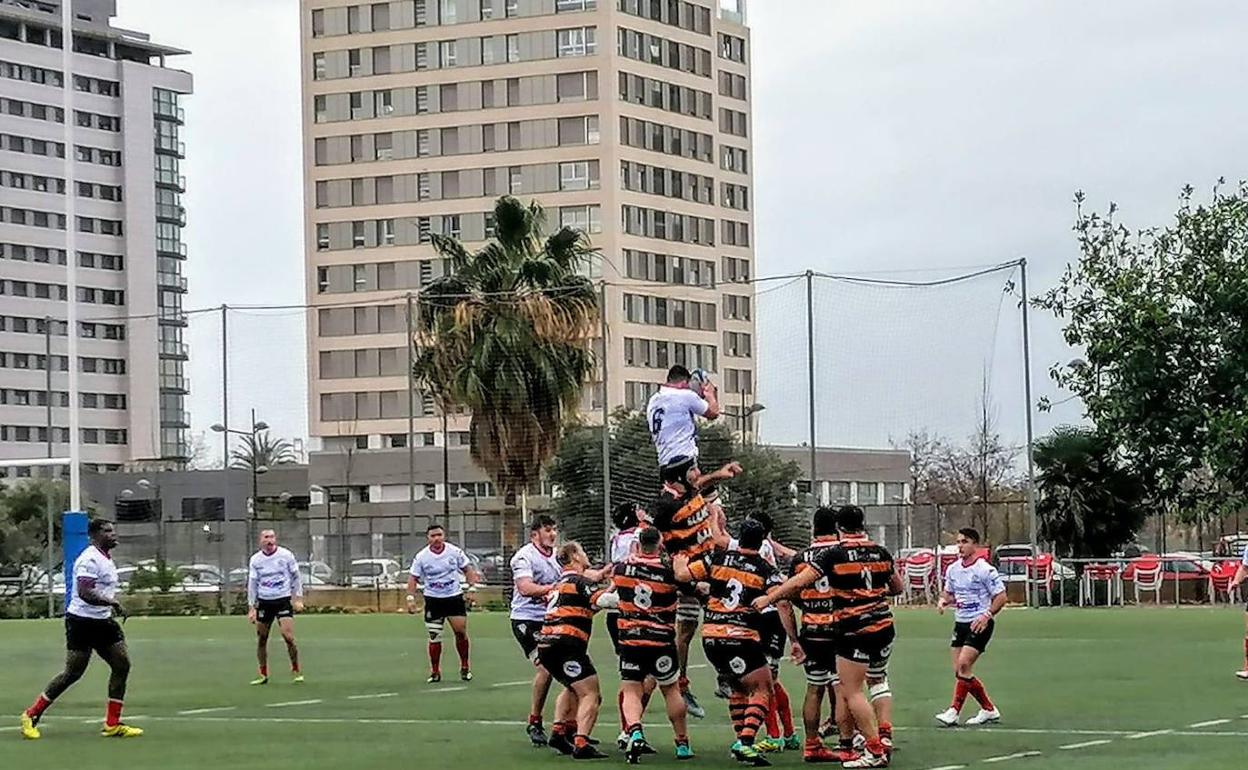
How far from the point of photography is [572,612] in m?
17.9

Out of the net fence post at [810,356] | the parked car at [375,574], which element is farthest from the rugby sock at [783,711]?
the parked car at [375,574]

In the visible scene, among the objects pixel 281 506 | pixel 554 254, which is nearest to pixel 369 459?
pixel 281 506

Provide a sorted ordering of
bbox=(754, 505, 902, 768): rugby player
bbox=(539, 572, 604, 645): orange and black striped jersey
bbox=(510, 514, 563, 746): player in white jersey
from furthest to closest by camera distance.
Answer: bbox=(510, 514, 563, 746): player in white jersey → bbox=(539, 572, 604, 645): orange and black striped jersey → bbox=(754, 505, 902, 768): rugby player

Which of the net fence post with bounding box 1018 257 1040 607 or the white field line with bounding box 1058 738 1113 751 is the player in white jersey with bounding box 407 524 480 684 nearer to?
the white field line with bounding box 1058 738 1113 751

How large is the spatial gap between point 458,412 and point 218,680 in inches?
1014

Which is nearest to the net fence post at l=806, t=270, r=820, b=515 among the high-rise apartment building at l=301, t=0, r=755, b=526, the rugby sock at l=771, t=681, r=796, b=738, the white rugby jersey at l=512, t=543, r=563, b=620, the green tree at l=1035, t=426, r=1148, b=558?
the green tree at l=1035, t=426, r=1148, b=558

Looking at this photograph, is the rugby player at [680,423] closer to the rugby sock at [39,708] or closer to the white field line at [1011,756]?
the white field line at [1011,756]

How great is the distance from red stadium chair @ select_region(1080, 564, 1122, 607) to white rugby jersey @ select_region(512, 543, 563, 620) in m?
28.4

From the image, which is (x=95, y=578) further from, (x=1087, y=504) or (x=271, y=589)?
(x=1087, y=504)

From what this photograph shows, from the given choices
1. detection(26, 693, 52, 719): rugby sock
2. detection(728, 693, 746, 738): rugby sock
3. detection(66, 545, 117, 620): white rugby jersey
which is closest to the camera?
detection(728, 693, 746, 738): rugby sock

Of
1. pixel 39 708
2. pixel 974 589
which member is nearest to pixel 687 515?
pixel 974 589

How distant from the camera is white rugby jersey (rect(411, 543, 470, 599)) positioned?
27.8 meters

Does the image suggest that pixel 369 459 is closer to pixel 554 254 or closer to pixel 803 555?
pixel 554 254

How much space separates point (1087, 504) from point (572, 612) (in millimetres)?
37175
